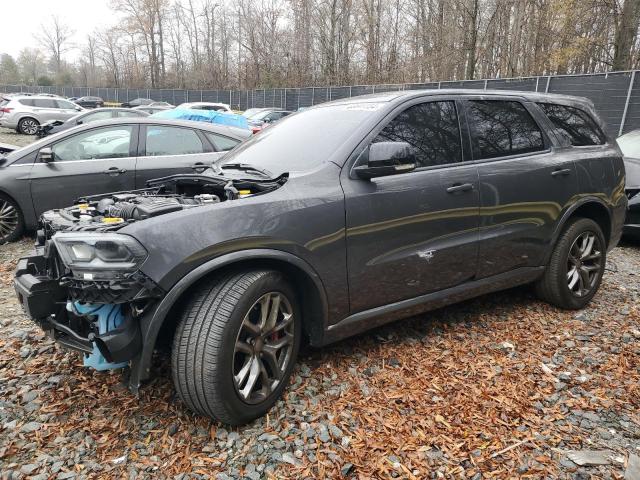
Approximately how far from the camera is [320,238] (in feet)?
8.79

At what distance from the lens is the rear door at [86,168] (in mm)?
5625

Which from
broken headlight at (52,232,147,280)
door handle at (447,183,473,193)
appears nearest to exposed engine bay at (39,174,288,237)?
broken headlight at (52,232,147,280)

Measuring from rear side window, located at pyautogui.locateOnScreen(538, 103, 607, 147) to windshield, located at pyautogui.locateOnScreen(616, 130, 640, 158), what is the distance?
3167 millimetres

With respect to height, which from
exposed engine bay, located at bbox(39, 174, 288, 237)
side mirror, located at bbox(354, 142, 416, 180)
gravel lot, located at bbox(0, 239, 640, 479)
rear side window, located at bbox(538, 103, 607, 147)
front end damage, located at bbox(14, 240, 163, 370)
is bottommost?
gravel lot, located at bbox(0, 239, 640, 479)

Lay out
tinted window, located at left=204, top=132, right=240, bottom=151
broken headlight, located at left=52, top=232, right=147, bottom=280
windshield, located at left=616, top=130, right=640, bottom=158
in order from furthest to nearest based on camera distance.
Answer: windshield, located at left=616, top=130, right=640, bottom=158
tinted window, located at left=204, top=132, right=240, bottom=151
broken headlight, located at left=52, top=232, right=147, bottom=280

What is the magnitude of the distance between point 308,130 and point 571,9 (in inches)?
897

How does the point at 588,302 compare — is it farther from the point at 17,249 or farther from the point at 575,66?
the point at 575,66

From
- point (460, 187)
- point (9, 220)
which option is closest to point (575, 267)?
Answer: point (460, 187)

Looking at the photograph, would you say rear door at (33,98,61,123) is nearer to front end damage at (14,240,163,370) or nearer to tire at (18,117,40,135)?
tire at (18,117,40,135)

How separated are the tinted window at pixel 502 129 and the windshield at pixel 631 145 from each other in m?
4.03

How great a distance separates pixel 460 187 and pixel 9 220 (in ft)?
17.3

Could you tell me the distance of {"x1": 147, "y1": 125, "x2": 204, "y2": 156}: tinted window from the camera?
19.7 ft

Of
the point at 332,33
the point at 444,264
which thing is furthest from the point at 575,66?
the point at 444,264

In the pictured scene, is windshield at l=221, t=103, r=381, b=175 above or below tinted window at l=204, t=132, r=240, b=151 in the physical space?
above
